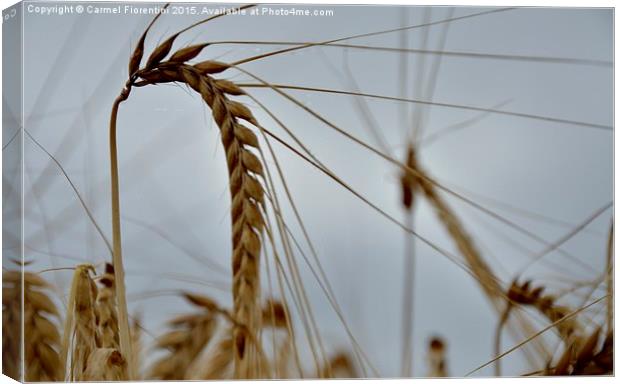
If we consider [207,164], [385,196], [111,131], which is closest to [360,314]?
[385,196]

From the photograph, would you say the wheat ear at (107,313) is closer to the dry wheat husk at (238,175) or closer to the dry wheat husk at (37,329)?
the dry wheat husk at (37,329)

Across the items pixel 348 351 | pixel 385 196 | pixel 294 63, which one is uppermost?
pixel 294 63

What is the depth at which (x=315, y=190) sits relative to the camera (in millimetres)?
3113

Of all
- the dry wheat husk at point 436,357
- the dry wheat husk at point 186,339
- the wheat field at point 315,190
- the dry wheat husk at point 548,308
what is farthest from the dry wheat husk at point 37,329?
the dry wheat husk at point 548,308

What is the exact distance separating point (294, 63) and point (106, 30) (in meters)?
0.46

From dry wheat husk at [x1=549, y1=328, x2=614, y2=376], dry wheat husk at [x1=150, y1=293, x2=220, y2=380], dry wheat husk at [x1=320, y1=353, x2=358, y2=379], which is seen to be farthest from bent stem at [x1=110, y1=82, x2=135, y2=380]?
dry wheat husk at [x1=549, y1=328, x2=614, y2=376]

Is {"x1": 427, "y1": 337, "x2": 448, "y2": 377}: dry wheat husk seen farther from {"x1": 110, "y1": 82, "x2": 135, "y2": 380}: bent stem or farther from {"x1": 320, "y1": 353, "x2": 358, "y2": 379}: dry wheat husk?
{"x1": 110, "y1": 82, "x2": 135, "y2": 380}: bent stem

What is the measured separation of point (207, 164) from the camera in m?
3.05

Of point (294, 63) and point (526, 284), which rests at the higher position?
point (294, 63)

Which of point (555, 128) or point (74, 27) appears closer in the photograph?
point (74, 27)

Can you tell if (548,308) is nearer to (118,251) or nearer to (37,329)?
(118,251)

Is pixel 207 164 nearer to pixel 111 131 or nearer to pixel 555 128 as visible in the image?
pixel 111 131

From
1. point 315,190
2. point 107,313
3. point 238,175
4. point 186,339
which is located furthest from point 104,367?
point 315,190

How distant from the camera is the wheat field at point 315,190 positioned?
297cm
